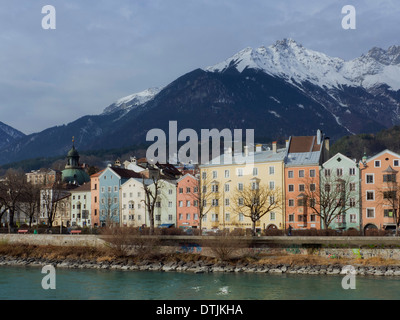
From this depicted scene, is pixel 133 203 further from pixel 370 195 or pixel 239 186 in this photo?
pixel 370 195

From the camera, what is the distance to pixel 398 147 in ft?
628

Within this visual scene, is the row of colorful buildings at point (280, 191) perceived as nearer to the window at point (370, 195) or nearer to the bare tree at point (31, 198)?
the window at point (370, 195)

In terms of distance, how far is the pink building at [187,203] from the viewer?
8619 cm

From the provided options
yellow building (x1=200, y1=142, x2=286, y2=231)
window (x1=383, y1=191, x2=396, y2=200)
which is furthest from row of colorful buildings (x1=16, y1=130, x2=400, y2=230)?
window (x1=383, y1=191, x2=396, y2=200)

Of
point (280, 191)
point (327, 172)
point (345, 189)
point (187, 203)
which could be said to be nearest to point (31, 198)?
point (187, 203)

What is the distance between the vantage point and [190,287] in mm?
45656

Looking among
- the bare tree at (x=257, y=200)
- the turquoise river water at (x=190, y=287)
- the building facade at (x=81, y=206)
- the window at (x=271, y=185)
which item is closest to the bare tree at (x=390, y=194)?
the bare tree at (x=257, y=200)

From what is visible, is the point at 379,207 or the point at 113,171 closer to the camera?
the point at 379,207

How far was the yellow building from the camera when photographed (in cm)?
7875

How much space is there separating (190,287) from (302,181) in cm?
3498
